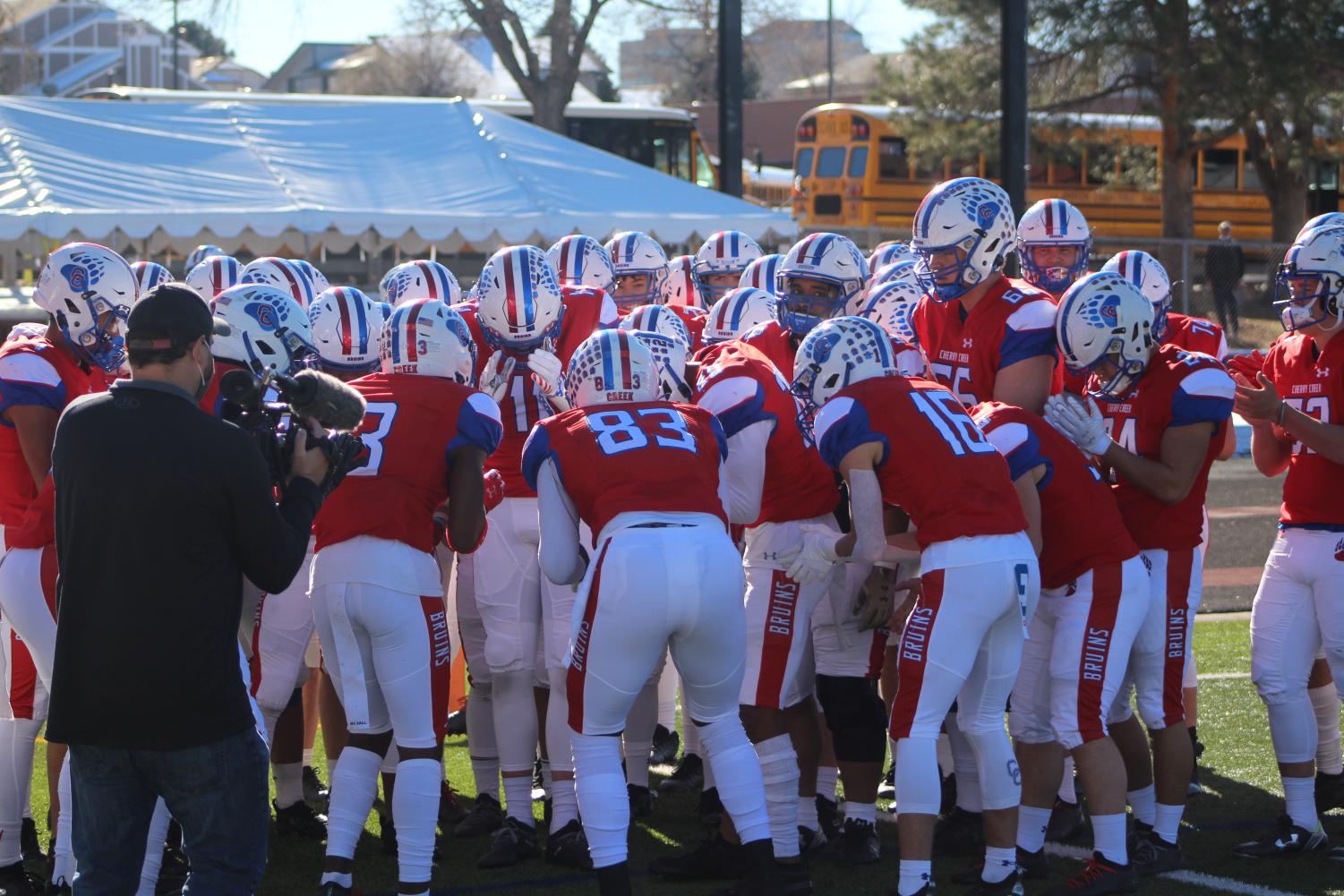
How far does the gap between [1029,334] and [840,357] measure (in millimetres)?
956

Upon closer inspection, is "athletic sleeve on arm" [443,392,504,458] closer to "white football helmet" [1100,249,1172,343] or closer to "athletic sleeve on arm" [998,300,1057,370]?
"athletic sleeve on arm" [998,300,1057,370]

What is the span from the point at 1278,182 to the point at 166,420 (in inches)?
1083

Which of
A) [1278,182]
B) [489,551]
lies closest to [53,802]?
[489,551]

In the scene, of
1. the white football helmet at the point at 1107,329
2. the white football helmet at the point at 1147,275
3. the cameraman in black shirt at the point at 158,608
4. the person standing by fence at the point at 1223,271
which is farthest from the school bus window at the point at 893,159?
the cameraman in black shirt at the point at 158,608

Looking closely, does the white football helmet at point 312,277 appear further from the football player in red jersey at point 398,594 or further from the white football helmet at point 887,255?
the white football helmet at point 887,255

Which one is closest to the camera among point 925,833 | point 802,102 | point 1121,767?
point 925,833

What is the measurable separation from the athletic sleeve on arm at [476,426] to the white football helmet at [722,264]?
129 inches

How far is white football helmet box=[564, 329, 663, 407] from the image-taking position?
15.9ft

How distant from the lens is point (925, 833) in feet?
15.4

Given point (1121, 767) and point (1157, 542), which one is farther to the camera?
point (1157, 542)

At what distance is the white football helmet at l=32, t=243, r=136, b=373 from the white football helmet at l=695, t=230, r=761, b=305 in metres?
3.42

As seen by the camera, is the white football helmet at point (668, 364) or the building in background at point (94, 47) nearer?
the white football helmet at point (668, 364)

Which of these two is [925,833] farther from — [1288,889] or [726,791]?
[1288,889]

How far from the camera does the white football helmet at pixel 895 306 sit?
6578 millimetres
